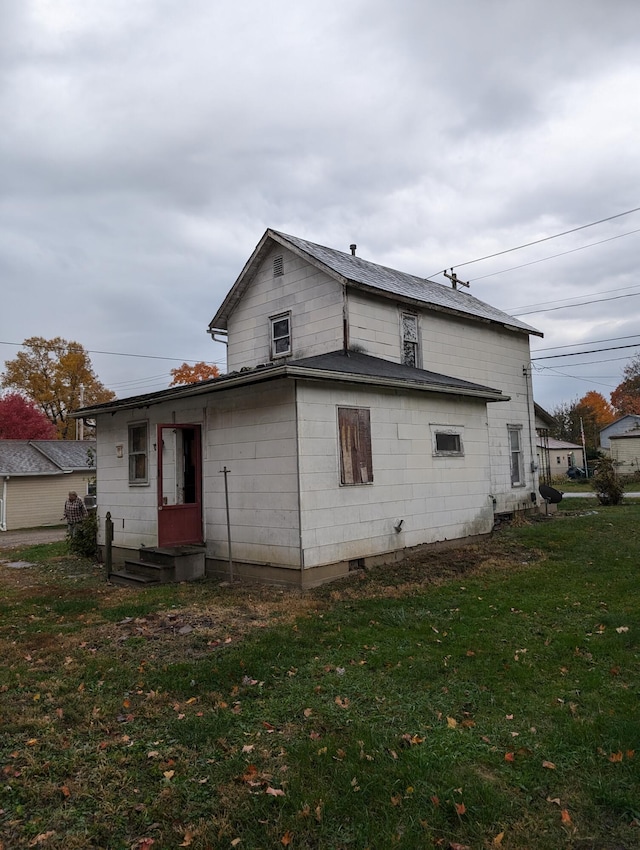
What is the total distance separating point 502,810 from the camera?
288 centimetres

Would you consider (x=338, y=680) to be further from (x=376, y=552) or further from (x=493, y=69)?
(x=493, y=69)

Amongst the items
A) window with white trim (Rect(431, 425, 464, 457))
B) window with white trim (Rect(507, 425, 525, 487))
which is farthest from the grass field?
window with white trim (Rect(507, 425, 525, 487))

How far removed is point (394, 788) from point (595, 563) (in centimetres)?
748


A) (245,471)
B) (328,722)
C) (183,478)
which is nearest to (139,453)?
(183,478)

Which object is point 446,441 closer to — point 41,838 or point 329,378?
point 329,378

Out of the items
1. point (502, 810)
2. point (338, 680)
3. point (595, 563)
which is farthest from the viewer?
point (595, 563)

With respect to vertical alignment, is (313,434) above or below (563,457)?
above

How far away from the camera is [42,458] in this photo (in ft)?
86.4

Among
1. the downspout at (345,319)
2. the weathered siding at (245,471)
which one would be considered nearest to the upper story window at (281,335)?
the downspout at (345,319)

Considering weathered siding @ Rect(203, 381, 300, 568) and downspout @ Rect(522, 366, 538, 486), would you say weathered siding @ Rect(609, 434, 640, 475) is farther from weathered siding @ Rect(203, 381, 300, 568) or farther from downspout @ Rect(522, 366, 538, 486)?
weathered siding @ Rect(203, 381, 300, 568)

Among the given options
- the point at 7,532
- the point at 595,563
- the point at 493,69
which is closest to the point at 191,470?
the point at 595,563

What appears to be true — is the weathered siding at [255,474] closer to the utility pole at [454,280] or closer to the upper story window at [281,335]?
the upper story window at [281,335]

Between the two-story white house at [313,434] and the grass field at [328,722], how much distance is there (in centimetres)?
160

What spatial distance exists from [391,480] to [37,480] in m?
21.5
